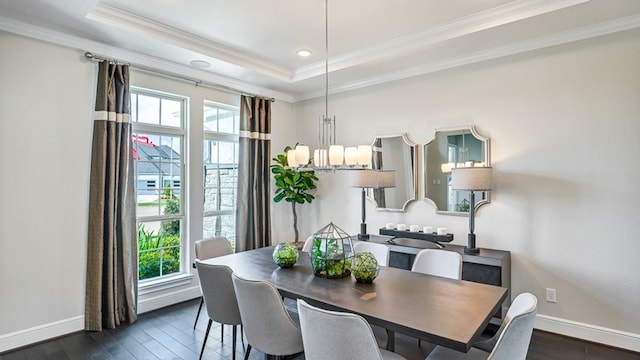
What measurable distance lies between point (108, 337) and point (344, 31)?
3695 millimetres

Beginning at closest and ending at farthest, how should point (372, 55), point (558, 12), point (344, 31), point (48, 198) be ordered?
point (558, 12) → point (48, 198) → point (344, 31) → point (372, 55)

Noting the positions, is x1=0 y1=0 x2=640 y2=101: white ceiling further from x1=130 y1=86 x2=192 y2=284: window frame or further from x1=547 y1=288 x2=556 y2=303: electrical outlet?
x1=547 y1=288 x2=556 y2=303: electrical outlet

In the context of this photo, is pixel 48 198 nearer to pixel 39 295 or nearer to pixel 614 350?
pixel 39 295

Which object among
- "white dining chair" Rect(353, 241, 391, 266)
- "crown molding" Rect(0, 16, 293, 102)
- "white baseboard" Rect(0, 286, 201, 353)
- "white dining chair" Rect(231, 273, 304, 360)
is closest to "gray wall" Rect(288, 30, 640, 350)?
"white dining chair" Rect(353, 241, 391, 266)

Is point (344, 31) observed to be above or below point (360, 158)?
above

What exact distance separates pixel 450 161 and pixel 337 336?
9.37 ft

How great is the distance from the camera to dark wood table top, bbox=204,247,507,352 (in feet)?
5.34

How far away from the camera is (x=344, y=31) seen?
3359 millimetres

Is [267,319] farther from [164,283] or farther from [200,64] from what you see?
[200,64]

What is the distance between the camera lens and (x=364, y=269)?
2.28 metres

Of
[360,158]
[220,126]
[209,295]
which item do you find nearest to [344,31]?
[360,158]

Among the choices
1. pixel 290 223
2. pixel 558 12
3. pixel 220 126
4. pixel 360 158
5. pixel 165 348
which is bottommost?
pixel 165 348

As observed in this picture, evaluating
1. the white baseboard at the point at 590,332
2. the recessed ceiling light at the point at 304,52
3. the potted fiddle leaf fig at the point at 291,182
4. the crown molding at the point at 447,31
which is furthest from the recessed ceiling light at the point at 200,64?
the white baseboard at the point at 590,332

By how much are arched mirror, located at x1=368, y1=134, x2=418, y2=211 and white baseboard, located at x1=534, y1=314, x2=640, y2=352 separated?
5.86 ft
